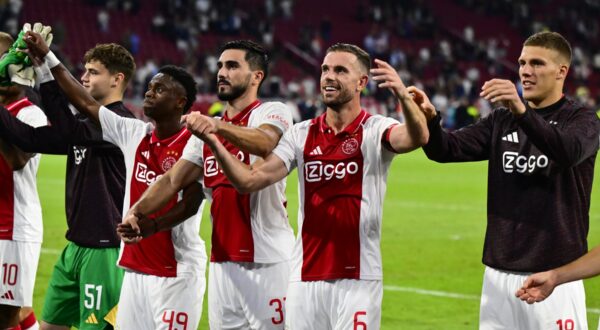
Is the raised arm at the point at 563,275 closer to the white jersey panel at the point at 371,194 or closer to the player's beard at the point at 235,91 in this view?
the white jersey panel at the point at 371,194

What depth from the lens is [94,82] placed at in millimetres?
7066

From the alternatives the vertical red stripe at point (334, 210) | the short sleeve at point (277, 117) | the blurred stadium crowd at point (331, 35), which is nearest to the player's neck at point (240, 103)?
the short sleeve at point (277, 117)

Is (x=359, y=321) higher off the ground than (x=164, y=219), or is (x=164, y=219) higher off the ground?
(x=164, y=219)

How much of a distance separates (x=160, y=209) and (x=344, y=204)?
3.85 feet

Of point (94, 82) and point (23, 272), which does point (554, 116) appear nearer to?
point (94, 82)

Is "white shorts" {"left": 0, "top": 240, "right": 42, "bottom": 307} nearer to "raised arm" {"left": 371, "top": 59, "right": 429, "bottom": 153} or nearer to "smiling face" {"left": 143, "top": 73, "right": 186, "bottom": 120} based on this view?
"smiling face" {"left": 143, "top": 73, "right": 186, "bottom": 120}

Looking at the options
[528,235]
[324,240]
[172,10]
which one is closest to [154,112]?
[324,240]

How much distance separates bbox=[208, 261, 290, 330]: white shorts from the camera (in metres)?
6.10

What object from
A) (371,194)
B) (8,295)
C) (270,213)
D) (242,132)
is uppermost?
(242,132)

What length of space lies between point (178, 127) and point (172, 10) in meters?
36.5

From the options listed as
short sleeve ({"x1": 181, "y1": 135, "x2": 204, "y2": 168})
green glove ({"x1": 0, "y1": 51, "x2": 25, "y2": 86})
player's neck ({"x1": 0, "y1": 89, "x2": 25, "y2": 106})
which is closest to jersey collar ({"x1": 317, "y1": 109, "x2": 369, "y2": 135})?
short sleeve ({"x1": 181, "y1": 135, "x2": 204, "y2": 168})

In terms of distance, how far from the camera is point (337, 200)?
5688 mm

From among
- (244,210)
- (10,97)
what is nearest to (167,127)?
(244,210)

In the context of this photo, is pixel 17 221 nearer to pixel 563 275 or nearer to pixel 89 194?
pixel 89 194
